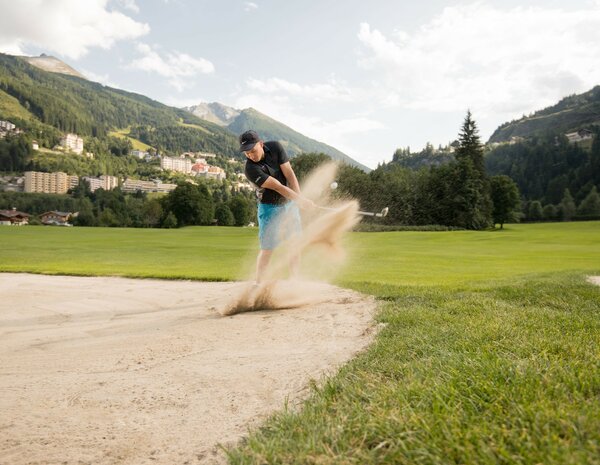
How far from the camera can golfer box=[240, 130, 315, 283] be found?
7.93 meters

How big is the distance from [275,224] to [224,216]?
344 feet

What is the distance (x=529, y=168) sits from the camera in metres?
195

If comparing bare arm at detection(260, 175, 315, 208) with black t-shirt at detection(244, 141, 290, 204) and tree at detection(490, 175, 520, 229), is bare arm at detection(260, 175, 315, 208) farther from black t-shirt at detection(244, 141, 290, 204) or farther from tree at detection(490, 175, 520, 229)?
tree at detection(490, 175, 520, 229)

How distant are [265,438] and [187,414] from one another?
107 cm

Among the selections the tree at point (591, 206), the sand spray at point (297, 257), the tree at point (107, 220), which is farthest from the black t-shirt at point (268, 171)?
the tree at point (591, 206)

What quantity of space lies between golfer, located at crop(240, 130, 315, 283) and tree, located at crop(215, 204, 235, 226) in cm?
10386

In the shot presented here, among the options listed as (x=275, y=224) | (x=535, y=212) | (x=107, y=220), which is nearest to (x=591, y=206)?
(x=535, y=212)

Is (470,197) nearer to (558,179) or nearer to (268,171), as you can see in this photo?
(268,171)

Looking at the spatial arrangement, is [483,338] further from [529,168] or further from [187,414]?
[529,168]

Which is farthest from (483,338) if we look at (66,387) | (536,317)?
(66,387)

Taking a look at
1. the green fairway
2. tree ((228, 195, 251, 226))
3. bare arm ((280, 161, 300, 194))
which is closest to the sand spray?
bare arm ((280, 161, 300, 194))

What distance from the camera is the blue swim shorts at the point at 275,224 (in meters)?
8.28

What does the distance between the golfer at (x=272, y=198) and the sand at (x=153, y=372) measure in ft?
4.75

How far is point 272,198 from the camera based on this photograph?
325 inches
